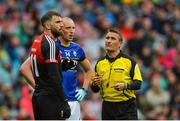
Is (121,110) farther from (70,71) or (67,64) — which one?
(67,64)

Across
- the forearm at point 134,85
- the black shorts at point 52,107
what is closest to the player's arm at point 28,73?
the black shorts at point 52,107

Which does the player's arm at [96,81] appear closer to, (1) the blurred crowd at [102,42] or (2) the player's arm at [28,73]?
(2) the player's arm at [28,73]

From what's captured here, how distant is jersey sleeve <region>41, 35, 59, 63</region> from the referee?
117 cm

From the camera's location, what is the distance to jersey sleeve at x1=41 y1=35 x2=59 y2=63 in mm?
10375

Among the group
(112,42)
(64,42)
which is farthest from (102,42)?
(112,42)

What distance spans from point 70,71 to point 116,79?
69cm

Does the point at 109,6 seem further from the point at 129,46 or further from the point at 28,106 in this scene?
the point at 28,106

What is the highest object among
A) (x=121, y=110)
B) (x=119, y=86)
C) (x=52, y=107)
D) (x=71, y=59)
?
(x=71, y=59)

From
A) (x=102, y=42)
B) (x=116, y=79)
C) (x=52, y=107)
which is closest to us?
(x=52, y=107)

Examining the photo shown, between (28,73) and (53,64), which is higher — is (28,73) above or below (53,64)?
below

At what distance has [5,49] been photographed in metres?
18.5

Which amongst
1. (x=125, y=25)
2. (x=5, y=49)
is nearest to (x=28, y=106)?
(x=5, y=49)

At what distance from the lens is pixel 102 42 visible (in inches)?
782

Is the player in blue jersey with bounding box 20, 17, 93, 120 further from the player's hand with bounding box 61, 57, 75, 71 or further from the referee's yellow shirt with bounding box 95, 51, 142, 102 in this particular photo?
the referee's yellow shirt with bounding box 95, 51, 142, 102
